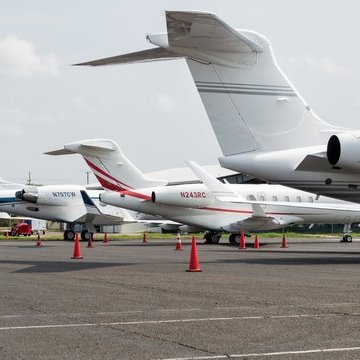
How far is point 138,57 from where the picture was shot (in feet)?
58.7

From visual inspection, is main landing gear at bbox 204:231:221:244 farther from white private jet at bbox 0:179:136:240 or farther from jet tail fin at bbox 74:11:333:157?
jet tail fin at bbox 74:11:333:157

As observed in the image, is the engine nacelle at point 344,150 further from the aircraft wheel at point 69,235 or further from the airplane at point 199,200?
the aircraft wheel at point 69,235

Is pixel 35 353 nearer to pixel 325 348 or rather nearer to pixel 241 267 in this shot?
pixel 325 348

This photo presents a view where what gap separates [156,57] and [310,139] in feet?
14.9

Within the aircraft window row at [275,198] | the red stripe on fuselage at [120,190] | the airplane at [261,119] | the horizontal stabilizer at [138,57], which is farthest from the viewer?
the aircraft window row at [275,198]

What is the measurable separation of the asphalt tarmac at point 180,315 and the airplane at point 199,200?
19.3 metres

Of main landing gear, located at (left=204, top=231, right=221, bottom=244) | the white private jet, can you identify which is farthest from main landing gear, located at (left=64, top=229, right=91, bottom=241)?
main landing gear, located at (left=204, top=231, right=221, bottom=244)

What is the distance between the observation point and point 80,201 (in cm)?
4850

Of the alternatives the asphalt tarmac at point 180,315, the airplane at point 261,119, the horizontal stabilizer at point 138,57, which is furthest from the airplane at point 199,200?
the asphalt tarmac at point 180,315

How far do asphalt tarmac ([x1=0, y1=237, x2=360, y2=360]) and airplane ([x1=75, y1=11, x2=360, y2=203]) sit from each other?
3.13 metres

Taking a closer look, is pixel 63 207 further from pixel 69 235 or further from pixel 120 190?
pixel 120 190

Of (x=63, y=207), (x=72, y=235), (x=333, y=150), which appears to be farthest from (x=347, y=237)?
(x=333, y=150)

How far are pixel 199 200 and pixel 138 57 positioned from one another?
18.7 m

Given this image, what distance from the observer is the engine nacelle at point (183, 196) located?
3556 cm
